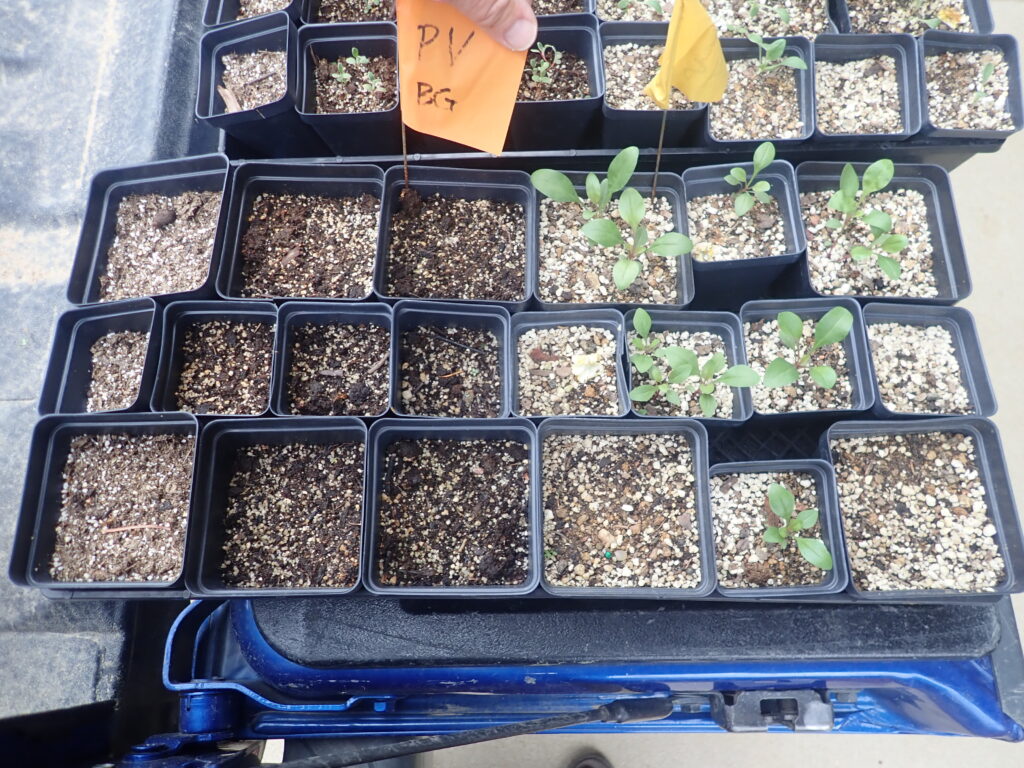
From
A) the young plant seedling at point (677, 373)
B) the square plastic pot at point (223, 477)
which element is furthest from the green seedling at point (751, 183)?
the square plastic pot at point (223, 477)

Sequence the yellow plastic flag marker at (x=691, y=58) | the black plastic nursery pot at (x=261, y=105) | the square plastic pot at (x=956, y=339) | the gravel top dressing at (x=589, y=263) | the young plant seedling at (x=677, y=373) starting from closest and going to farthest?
the yellow plastic flag marker at (x=691, y=58)
the young plant seedling at (x=677, y=373)
the square plastic pot at (x=956, y=339)
the gravel top dressing at (x=589, y=263)
the black plastic nursery pot at (x=261, y=105)

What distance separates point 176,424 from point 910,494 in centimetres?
149

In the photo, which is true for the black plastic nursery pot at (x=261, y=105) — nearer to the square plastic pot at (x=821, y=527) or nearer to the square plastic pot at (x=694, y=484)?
the square plastic pot at (x=694, y=484)

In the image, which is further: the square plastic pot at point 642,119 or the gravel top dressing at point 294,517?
the square plastic pot at point 642,119

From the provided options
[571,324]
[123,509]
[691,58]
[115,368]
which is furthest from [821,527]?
[115,368]

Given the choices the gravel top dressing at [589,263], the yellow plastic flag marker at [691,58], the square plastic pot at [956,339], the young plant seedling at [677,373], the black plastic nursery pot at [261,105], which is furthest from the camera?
the black plastic nursery pot at [261,105]

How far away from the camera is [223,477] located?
53.5 inches

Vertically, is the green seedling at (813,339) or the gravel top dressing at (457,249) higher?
the gravel top dressing at (457,249)

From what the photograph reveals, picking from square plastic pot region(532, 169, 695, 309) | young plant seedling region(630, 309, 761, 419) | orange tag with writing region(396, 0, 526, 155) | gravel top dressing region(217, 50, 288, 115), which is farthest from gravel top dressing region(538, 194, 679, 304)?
gravel top dressing region(217, 50, 288, 115)

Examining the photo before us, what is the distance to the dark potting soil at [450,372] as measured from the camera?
4.65ft

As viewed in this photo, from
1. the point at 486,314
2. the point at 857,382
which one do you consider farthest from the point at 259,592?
the point at 857,382

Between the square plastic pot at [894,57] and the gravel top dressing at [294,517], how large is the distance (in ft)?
4.27

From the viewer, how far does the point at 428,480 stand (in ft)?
A: 4.48

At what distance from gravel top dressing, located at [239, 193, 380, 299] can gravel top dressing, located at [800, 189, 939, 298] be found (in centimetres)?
99
